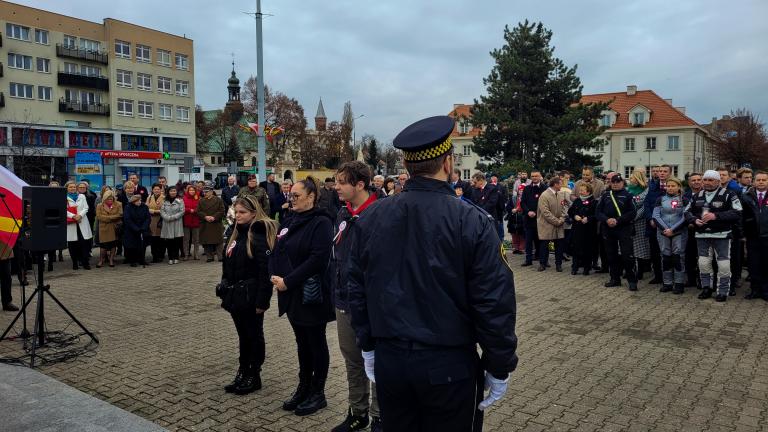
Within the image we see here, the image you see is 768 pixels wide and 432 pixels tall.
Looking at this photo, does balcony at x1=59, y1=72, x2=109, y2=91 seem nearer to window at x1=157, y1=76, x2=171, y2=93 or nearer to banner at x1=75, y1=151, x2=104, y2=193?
window at x1=157, y1=76, x2=171, y2=93

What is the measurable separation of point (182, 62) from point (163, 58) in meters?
2.52

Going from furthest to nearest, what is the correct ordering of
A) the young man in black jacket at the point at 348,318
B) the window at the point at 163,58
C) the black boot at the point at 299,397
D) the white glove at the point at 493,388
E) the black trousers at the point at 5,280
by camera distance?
the window at the point at 163,58 < the black trousers at the point at 5,280 < the black boot at the point at 299,397 < the young man in black jacket at the point at 348,318 < the white glove at the point at 493,388

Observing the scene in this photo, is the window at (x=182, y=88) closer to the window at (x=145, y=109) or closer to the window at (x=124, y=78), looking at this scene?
the window at (x=145, y=109)

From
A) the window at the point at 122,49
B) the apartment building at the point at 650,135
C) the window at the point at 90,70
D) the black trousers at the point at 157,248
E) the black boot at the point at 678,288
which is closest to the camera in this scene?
the black boot at the point at 678,288

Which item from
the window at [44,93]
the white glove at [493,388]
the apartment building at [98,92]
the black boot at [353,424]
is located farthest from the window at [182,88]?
the white glove at [493,388]

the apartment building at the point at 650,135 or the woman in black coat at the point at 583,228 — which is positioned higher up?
the apartment building at the point at 650,135

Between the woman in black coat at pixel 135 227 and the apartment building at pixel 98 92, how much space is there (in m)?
40.3

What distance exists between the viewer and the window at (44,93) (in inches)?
2221

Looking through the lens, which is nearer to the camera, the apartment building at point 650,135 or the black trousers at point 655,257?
the black trousers at point 655,257

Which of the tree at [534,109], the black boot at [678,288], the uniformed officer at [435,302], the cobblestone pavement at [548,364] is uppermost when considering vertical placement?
the tree at [534,109]

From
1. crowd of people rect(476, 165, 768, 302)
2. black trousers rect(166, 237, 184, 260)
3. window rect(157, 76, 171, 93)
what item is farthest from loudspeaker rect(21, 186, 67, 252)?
window rect(157, 76, 171, 93)

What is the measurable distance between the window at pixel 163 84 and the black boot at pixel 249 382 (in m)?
67.2

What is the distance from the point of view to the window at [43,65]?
56.3 meters

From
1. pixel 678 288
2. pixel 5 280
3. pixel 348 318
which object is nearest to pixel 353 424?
pixel 348 318
